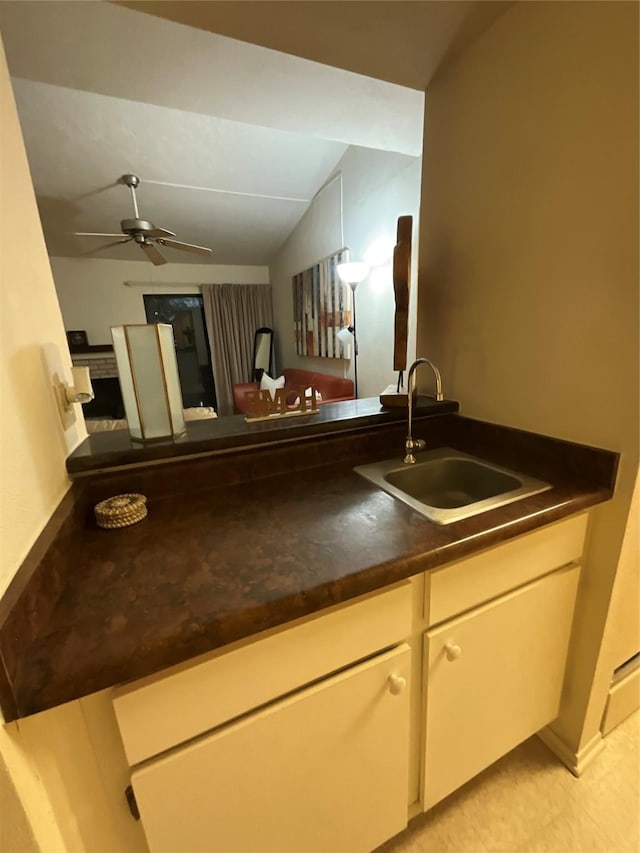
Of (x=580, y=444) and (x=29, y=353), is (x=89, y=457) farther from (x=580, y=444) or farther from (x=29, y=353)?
(x=580, y=444)

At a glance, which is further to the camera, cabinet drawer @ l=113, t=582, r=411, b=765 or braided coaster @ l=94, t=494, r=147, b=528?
braided coaster @ l=94, t=494, r=147, b=528

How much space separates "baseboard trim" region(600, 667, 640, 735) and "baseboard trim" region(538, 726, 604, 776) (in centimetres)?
6

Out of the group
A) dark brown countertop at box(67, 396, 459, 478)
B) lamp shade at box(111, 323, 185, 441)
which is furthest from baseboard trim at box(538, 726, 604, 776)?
lamp shade at box(111, 323, 185, 441)

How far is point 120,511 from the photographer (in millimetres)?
793

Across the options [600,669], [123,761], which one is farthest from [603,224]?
[123,761]

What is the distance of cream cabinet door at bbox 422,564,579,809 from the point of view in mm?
801

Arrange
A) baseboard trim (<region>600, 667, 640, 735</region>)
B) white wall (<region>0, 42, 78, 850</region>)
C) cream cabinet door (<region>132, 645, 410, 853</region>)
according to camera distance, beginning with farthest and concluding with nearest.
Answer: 1. baseboard trim (<region>600, 667, 640, 735</region>)
2. cream cabinet door (<region>132, 645, 410, 853</region>)
3. white wall (<region>0, 42, 78, 850</region>)

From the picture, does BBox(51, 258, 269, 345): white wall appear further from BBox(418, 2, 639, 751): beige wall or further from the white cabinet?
the white cabinet

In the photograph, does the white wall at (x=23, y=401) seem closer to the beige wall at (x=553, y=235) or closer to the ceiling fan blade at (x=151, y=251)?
the beige wall at (x=553, y=235)

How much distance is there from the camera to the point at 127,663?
47cm

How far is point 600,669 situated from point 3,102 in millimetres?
1932

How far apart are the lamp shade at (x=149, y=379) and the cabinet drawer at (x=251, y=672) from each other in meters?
0.60

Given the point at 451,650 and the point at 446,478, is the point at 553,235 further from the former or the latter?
the point at 451,650

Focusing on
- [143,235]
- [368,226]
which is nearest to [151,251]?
[143,235]
